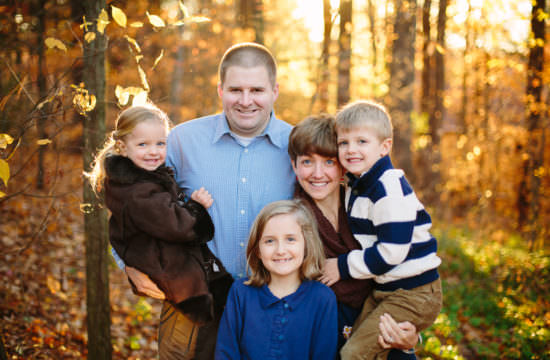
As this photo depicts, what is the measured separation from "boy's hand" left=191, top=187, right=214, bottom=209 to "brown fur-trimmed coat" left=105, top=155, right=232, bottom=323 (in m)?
0.12

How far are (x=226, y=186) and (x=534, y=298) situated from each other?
5434mm

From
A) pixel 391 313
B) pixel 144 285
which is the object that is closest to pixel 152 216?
pixel 144 285

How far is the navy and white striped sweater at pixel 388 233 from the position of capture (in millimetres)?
2633

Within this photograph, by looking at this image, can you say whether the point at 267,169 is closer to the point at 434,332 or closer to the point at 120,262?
the point at 120,262

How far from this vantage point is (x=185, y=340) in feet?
9.87

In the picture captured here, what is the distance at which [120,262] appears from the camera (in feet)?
10.6

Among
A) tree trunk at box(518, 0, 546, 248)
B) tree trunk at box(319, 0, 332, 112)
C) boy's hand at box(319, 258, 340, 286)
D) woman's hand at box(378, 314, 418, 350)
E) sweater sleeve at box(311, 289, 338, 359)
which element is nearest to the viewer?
sweater sleeve at box(311, 289, 338, 359)

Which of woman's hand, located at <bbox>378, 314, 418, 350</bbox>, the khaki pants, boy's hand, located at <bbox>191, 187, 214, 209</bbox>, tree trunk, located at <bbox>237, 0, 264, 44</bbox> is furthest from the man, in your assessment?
tree trunk, located at <bbox>237, 0, 264, 44</bbox>

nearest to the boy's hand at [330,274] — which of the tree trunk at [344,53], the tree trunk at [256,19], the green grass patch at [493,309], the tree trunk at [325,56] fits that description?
the green grass patch at [493,309]

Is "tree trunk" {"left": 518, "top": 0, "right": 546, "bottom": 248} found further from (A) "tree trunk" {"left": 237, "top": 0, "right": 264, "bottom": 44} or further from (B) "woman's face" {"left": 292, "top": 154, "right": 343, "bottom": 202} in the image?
(B) "woman's face" {"left": 292, "top": 154, "right": 343, "bottom": 202}

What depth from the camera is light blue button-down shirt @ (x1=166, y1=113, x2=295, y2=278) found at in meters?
3.09

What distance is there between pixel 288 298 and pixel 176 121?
10418 mm

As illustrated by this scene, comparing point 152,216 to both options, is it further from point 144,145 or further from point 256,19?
point 256,19

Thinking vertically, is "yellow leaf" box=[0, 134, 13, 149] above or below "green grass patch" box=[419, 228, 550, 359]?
above
